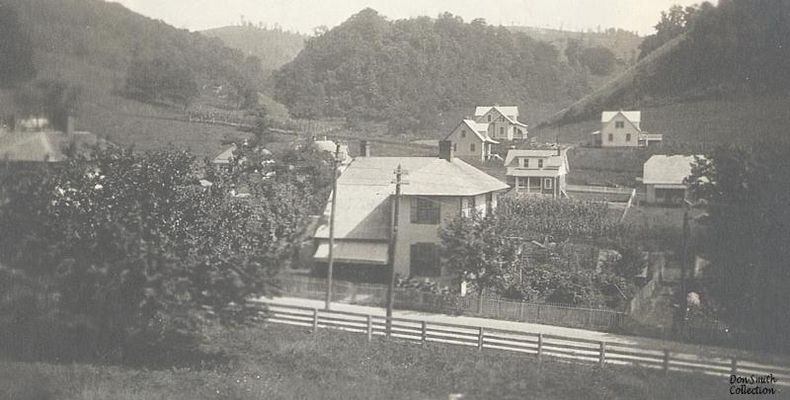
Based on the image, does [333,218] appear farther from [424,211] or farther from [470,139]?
[470,139]

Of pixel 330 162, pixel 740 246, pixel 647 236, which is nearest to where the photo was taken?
pixel 740 246

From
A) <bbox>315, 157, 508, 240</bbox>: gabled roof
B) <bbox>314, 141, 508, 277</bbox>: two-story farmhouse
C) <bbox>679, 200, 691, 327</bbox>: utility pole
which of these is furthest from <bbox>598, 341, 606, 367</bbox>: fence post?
<bbox>315, 157, 508, 240</bbox>: gabled roof

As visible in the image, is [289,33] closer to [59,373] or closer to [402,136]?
[402,136]

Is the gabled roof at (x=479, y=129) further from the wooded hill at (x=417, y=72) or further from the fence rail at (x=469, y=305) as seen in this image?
the fence rail at (x=469, y=305)

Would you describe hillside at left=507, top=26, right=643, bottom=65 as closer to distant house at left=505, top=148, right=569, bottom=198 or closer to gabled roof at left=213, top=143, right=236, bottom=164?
distant house at left=505, top=148, right=569, bottom=198

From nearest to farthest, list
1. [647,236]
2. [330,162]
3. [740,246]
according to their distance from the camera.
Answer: [740,246]
[647,236]
[330,162]

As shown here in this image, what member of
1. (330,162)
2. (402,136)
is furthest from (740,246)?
(330,162)

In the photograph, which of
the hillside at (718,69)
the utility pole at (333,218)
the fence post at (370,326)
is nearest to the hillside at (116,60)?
the utility pole at (333,218)
